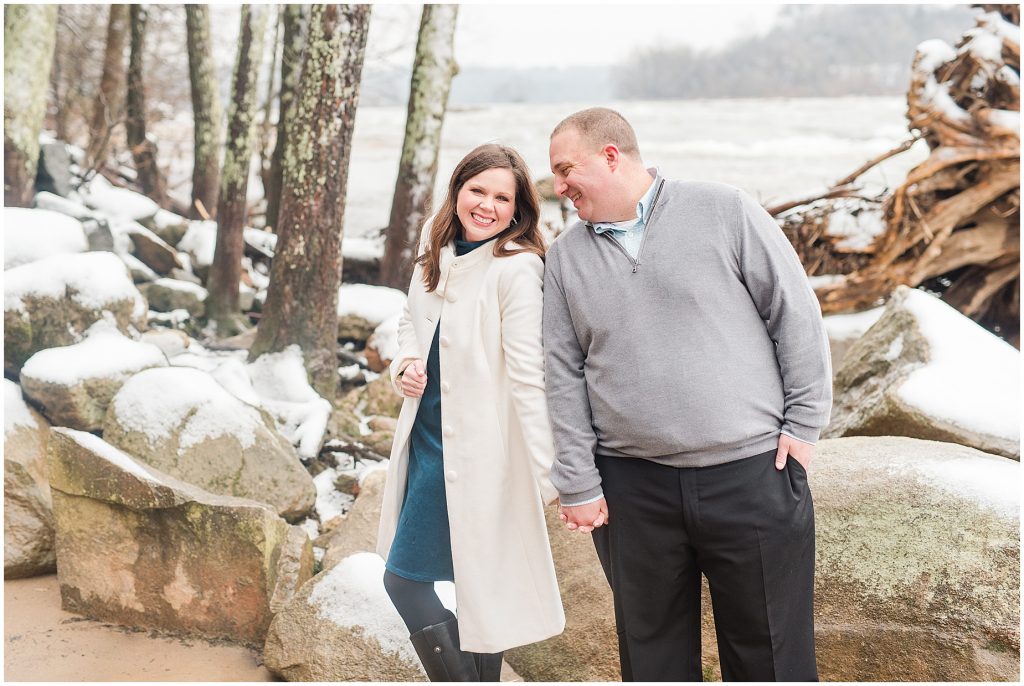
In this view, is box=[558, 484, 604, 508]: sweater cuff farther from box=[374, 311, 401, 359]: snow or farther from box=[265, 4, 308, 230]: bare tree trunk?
box=[265, 4, 308, 230]: bare tree trunk

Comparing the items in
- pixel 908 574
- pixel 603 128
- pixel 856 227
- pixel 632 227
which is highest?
pixel 603 128

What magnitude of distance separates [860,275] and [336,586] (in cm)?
449

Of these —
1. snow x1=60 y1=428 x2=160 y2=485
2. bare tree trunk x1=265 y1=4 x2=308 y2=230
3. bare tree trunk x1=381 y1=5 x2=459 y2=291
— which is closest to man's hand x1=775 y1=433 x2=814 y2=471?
snow x1=60 y1=428 x2=160 y2=485

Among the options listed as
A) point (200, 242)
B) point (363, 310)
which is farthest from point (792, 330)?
point (200, 242)

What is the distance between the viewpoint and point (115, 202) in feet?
32.2

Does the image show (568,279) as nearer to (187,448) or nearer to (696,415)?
(696,415)

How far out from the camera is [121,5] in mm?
12352

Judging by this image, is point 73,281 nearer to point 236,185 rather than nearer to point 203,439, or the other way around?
point 203,439

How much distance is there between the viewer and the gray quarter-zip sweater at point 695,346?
221 cm

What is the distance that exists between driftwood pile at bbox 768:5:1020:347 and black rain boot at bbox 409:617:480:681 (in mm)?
4488

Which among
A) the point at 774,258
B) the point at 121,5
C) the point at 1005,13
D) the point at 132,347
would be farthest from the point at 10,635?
the point at 121,5

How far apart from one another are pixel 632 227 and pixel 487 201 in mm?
462

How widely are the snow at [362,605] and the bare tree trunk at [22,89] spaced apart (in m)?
5.38

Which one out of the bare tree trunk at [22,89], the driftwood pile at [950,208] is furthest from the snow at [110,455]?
the driftwood pile at [950,208]
